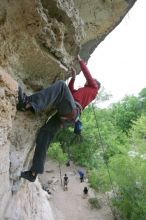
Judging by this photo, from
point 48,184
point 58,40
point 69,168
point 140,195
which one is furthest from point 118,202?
point 58,40

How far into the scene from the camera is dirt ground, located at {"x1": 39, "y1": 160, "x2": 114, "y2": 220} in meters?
16.5

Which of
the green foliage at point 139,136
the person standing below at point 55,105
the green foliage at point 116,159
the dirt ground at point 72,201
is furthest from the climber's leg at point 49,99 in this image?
the green foliage at point 139,136

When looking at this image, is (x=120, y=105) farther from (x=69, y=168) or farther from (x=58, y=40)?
(x=58, y=40)

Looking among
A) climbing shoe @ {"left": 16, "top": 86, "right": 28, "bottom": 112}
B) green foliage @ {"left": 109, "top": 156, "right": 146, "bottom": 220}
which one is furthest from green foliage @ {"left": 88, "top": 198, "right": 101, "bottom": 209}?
climbing shoe @ {"left": 16, "top": 86, "right": 28, "bottom": 112}

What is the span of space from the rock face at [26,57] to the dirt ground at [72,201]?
1026cm

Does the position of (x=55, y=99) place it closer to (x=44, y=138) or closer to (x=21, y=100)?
(x=21, y=100)

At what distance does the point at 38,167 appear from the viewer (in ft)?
16.9

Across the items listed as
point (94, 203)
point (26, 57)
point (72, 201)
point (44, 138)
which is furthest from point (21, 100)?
point (72, 201)

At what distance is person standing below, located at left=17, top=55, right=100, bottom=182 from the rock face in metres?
0.23

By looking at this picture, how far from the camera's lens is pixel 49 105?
468cm

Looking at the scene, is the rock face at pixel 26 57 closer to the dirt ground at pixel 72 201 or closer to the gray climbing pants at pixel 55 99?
the gray climbing pants at pixel 55 99

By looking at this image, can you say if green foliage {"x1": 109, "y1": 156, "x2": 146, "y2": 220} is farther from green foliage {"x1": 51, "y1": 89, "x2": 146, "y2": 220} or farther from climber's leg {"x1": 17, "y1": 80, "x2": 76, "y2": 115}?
climber's leg {"x1": 17, "y1": 80, "x2": 76, "y2": 115}

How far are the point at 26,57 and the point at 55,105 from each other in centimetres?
102

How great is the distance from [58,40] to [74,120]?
5.14 feet
